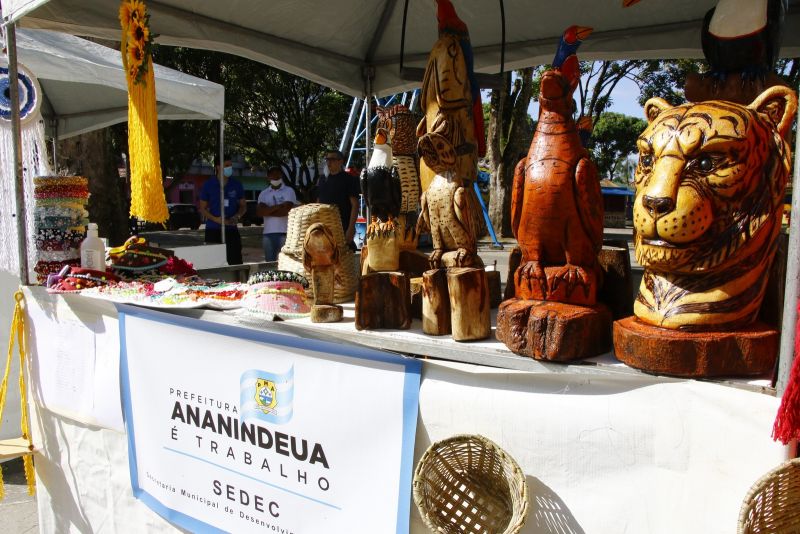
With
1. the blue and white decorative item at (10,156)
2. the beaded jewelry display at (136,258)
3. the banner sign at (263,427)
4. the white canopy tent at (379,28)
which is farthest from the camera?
the blue and white decorative item at (10,156)

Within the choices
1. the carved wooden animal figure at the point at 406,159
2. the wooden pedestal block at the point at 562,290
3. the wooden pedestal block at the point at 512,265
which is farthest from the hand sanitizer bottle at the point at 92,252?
the wooden pedestal block at the point at 562,290

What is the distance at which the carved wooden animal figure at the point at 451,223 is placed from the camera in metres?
1.45

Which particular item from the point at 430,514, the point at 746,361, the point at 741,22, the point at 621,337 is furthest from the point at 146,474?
the point at 741,22

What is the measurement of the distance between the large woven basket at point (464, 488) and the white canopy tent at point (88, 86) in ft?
11.8

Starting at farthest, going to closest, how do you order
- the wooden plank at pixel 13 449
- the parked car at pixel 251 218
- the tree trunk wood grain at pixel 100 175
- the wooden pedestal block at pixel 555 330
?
the parked car at pixel 251 218, the tree trunk wood grain at pixel 100 175, the wooden plank at pixel 13 449, the wooden pedestal block at pixel 555 330

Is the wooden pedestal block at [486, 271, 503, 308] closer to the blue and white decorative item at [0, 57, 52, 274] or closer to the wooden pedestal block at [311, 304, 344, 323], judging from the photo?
the wooden pedestal block at [311, 304, 344, 323]

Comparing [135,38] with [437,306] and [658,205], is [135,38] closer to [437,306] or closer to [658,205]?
[437,306]

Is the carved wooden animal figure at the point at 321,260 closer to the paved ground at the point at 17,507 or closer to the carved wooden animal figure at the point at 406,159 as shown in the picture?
the carved wooden animal figure at the point at 406,159

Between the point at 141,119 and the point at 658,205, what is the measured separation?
5.85ft

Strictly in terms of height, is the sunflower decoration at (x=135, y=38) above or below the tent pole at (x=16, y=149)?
above

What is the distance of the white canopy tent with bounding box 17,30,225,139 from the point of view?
11.9ft

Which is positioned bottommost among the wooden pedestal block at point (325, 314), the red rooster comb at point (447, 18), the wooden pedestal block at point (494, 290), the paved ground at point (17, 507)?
the paved ground at point (17, 507)

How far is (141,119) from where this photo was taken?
2.02 m

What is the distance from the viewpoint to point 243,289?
6.10 ft
